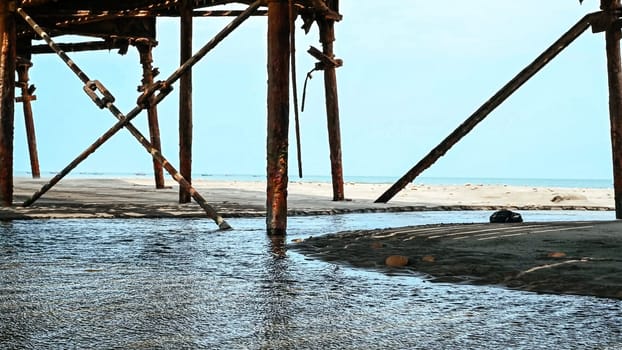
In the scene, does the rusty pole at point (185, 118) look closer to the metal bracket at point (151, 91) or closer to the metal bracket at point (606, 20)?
the metal bracket at point (151, 91)

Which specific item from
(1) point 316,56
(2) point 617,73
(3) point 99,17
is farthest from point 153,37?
(2) point 617,73

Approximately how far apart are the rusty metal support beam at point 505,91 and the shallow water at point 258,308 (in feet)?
16.9

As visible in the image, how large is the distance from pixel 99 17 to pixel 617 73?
9582mm

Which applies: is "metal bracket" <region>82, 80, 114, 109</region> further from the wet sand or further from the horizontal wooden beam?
the horizontal wooden beam

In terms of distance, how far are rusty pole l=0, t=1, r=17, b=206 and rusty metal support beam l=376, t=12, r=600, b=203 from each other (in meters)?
5.66

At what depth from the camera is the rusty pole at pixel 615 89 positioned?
8.27 meters

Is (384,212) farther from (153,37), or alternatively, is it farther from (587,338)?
(587,338)

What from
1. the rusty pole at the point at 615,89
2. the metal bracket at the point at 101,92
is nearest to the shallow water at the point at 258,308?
the metal bracket at the point at 101,92

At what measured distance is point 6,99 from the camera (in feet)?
32.6

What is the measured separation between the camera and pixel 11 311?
Answer: 2961 mm

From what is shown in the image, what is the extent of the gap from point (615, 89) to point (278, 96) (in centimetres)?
412

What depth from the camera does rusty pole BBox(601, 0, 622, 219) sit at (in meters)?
8.27

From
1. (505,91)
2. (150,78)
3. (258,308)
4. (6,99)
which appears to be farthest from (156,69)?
(258,308)

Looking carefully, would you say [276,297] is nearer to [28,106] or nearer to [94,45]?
[94,45]
